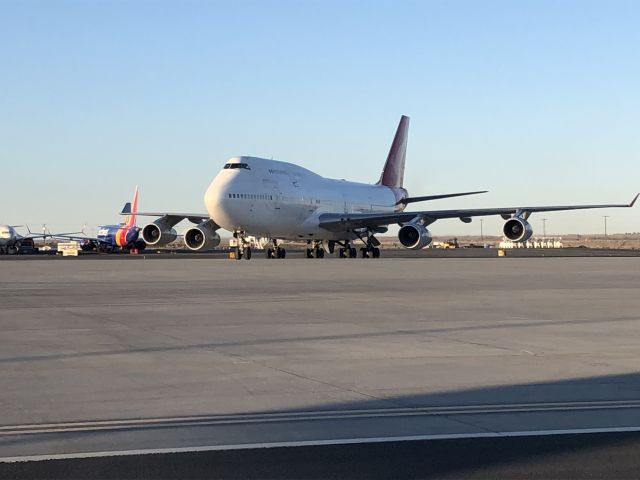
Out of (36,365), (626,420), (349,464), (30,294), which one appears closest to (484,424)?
(626,420)

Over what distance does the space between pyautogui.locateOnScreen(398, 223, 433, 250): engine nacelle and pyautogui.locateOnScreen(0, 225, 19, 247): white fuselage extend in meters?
52.0

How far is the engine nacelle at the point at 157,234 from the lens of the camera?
53.2 meters

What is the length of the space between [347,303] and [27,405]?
11.6m

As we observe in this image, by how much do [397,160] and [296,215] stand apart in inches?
747

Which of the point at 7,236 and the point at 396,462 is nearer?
the point at 396,462

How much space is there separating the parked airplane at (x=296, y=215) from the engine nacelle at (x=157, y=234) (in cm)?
6

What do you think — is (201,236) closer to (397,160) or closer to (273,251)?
(273,251)

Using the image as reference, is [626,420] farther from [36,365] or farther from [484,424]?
[36,365]

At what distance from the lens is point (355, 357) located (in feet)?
36.6

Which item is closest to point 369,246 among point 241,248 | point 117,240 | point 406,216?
point 406,216

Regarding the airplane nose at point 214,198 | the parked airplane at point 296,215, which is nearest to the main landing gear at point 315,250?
the parked airplane at point 296,215

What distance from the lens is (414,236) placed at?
48719 mm

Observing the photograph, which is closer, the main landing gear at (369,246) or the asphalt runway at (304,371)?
the asphalt runway at (304,371)

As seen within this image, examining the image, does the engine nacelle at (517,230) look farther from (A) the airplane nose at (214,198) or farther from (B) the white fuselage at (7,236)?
(B) the white fuselage at (7,236)
